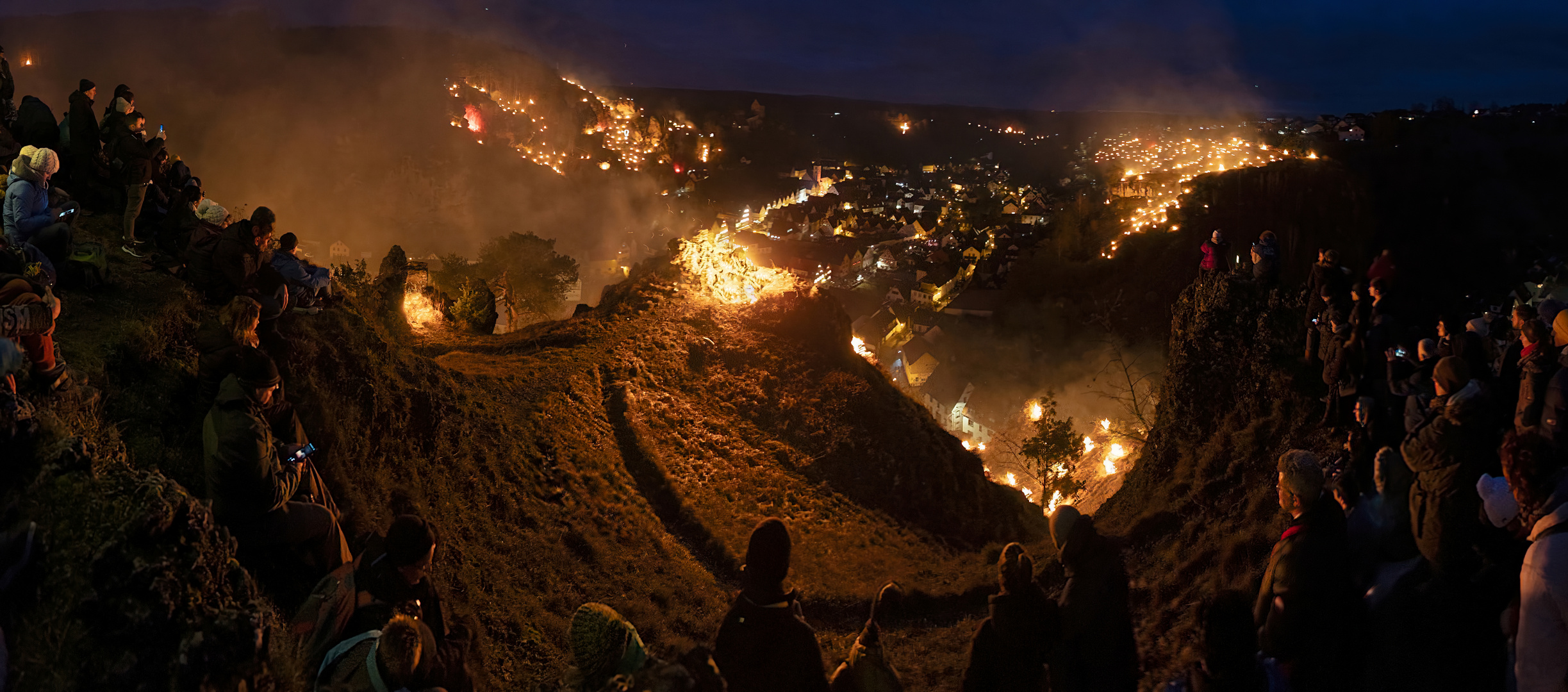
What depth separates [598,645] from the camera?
378 cm

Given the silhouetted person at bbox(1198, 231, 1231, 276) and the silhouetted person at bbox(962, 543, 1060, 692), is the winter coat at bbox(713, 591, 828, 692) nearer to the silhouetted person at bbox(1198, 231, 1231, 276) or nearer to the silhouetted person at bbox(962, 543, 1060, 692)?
the silhouetted person at bbox(962, 543, 1060, 692)

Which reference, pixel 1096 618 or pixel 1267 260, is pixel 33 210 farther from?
pixel 1267 260

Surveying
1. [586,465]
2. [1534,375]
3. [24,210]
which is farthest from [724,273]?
[1534,375]

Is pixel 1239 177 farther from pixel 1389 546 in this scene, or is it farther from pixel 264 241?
pixel 264 241

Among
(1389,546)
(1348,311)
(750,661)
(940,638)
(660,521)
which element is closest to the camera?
(750,661)

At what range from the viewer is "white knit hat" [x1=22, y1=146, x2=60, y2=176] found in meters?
7.94

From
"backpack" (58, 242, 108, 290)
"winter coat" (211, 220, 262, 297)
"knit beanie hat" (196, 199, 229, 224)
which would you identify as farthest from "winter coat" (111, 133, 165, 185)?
"winter coat" (211, 220, 262, 297)

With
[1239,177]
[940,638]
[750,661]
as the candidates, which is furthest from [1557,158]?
[750,661]

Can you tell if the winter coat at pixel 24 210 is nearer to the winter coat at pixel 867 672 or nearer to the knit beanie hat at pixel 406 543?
the knit beanie hat at pixel 406 543

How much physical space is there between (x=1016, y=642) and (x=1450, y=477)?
10.5 feet

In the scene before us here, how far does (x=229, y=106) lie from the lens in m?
63.4

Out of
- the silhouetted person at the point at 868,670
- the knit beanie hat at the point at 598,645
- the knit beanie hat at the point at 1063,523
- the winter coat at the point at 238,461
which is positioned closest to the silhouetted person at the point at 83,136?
the winter coat at the point at 238,461

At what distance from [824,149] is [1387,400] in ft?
522

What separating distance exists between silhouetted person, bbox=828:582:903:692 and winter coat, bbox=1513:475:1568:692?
3630mm
